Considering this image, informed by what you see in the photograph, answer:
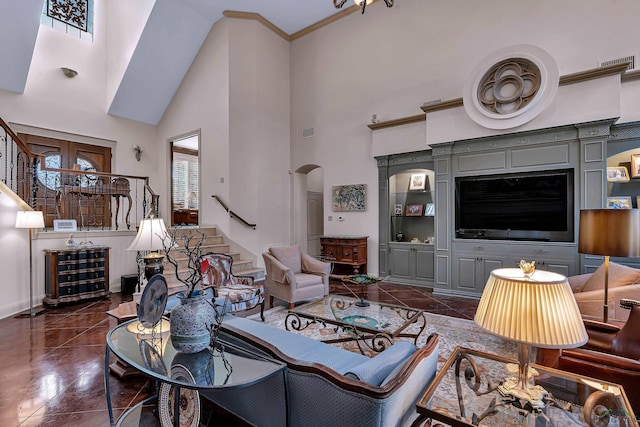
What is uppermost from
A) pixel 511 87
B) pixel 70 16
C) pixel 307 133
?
pixel 70 16

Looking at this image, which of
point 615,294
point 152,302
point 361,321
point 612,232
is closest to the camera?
point 152,302

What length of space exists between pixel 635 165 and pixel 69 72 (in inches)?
405

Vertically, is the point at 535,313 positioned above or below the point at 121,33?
below

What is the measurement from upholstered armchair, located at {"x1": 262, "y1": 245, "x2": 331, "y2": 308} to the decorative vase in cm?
246

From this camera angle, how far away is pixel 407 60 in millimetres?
6125

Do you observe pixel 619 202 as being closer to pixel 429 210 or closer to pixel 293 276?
pixel 429 210

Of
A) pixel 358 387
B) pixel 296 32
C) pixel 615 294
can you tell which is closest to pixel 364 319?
pixel 358 387

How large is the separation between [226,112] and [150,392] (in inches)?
227

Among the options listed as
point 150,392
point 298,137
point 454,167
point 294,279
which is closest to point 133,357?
point 150,392

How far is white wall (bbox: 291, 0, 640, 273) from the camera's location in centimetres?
451

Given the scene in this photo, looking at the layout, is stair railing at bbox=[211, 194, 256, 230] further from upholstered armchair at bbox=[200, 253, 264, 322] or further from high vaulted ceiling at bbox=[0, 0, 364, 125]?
high vaulted ceiling at bbox=[0, 0, 364, 125]

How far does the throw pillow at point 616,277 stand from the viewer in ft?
8.79

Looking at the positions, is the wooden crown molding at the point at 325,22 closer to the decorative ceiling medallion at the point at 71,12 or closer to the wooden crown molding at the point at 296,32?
the wooden crown molding at the point at 296,32

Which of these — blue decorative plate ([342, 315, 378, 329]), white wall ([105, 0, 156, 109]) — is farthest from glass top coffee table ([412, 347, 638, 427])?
Result: white wall ([105, 0, 156, 109])
